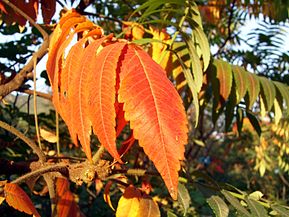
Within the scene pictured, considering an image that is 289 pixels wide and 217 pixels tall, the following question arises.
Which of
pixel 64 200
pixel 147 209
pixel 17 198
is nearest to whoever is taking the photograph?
pixel 17 198

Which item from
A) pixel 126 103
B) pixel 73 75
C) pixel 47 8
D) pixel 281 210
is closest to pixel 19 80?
pixel 47 8

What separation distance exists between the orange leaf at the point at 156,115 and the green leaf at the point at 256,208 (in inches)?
10.0

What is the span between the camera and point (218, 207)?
715 millimetres

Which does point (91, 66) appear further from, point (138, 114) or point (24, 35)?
point (24, 35)

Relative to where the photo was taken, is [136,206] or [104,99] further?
[136,206]

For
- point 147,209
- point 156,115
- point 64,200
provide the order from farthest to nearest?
point 64,200 → point 147,209 → point 156,115

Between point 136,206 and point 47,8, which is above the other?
point 47,8

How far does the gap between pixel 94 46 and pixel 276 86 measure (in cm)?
72

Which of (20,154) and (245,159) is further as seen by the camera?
(245,159)

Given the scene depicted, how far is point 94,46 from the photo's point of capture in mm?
631

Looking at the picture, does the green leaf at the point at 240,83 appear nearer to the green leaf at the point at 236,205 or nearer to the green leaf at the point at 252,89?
the green leaf at the point at 252,89

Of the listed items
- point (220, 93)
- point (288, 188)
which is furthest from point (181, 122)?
point (288, 188)

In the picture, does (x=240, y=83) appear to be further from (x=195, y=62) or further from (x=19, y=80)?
(x=19, y=80)

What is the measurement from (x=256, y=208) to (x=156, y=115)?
0.30 metres
